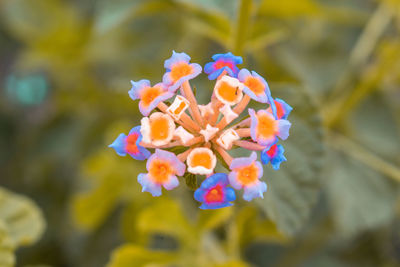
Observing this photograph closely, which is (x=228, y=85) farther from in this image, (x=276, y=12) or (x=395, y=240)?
(x=395, y=240)

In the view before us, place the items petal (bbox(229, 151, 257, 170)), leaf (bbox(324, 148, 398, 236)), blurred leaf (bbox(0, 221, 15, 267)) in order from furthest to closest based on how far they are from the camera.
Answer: leaf (bbox(324, 148, 398, 236))
blurred leaf (bbox(0, 221, 15, 267))
petal (bbox(229, 151, 257, 170))

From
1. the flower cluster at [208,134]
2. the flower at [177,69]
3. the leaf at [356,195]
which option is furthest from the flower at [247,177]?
the leaf at [356,195]

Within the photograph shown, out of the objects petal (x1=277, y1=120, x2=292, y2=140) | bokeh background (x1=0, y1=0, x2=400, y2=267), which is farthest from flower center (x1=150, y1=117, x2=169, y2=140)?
bokeh background (x1=0, y1=0, x2=400, y2=267)

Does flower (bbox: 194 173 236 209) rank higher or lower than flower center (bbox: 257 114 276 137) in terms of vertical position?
lower

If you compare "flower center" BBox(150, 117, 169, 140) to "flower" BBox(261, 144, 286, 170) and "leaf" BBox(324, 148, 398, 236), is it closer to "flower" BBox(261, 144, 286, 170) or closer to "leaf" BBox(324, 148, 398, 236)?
"flower" BBox(261, 144, 286, 170)

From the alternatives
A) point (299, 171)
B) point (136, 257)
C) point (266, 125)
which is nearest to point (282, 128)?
point (266, 125)

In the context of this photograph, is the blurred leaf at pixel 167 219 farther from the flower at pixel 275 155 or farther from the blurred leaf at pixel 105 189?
the flower at pixel 275 155

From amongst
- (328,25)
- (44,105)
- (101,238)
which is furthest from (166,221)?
(44,105)

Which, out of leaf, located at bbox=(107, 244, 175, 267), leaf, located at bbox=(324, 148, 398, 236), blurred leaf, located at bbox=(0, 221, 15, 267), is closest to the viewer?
blurred leaf, located at bbox=(0, 221, 15, 267)
